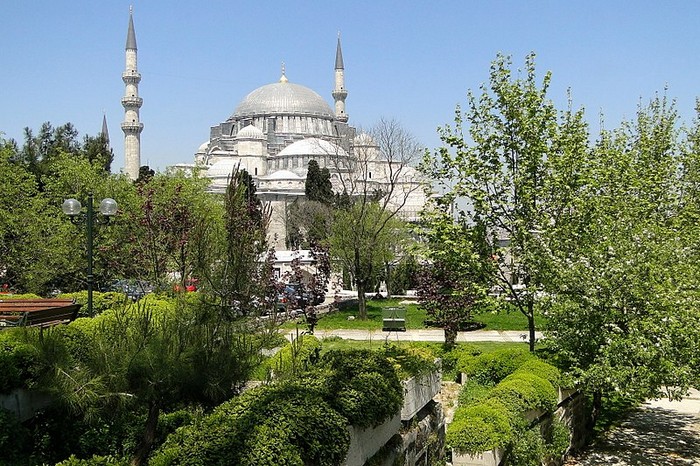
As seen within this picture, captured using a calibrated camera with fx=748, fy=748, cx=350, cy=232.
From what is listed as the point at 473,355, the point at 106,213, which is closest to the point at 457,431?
the point at 473,355

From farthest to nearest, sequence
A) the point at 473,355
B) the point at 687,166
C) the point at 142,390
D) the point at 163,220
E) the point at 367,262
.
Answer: the point at 367,262 → the point at 163,220 → the point at 687,166 → the point at 473,355 → the point at 142,390

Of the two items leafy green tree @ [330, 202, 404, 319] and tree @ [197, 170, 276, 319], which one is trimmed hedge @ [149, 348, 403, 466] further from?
leafy green tree @ [330, 202, 404, 319]

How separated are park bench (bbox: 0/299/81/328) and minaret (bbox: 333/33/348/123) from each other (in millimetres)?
84708

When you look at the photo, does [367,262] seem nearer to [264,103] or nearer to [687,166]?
[687,166]

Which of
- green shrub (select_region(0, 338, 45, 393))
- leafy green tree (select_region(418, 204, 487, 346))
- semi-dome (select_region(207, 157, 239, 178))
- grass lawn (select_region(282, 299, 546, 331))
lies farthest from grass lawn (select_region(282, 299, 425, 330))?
semi-dome (select_region(207, 157, 239, 178))

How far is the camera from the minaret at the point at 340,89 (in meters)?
93.2

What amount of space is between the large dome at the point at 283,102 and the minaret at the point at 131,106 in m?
34.3

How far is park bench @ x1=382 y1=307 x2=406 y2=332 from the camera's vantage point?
883 inches

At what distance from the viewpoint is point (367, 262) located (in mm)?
29500

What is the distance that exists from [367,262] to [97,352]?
2281cm

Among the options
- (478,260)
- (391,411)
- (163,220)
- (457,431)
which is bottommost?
(457,431)

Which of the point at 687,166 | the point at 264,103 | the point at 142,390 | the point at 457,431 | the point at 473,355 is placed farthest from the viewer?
the point at 264,103

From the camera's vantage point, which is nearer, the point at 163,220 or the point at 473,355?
the point at 473,355

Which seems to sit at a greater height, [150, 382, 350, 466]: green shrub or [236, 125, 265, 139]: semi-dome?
[236, 125, 265, 139]: semi-dome
